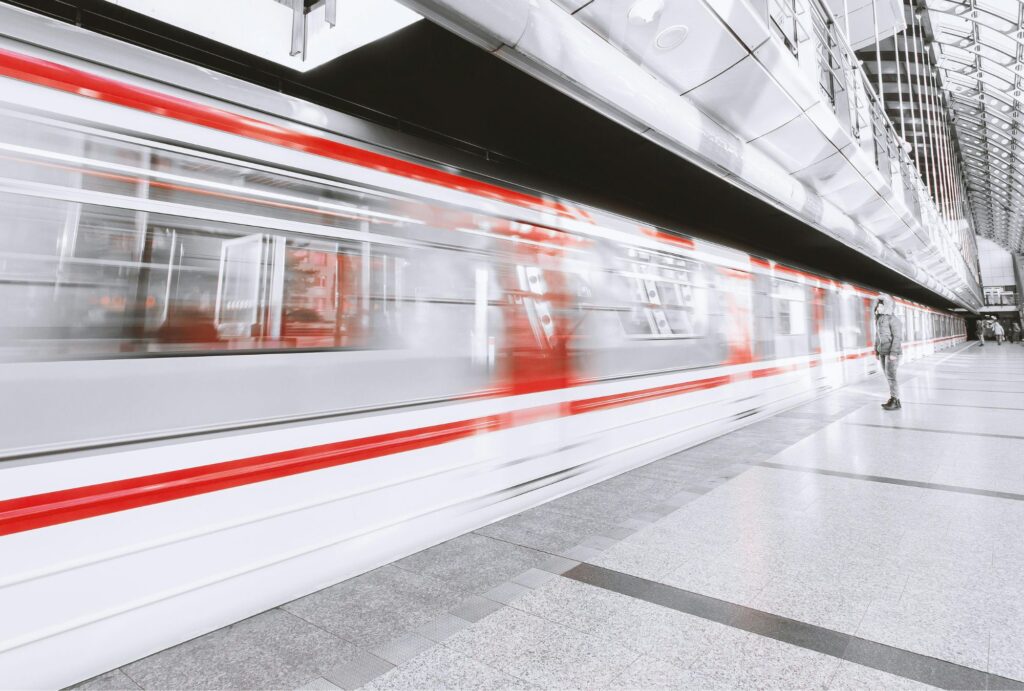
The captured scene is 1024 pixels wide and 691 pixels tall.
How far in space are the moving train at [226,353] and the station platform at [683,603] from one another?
0.84ft

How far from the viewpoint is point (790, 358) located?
7.86 meters

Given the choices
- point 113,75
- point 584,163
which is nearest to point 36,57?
point 113,75

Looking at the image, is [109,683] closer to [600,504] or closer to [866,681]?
[866,681]

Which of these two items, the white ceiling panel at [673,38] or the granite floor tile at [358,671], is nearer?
the granite floor tile at [358,671]

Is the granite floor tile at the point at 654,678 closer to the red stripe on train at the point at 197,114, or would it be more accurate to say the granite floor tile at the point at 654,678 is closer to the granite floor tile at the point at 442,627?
the granite floor tile at the point at 442,627

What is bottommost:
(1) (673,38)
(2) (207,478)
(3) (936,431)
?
(3) (936,431)

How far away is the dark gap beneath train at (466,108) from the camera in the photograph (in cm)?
316

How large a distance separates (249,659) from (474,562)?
1.15 meters

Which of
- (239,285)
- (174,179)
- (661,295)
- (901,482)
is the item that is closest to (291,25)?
(174,179)

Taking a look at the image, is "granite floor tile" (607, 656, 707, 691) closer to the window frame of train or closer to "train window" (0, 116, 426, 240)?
"train window" (0, 116, 426, 240)

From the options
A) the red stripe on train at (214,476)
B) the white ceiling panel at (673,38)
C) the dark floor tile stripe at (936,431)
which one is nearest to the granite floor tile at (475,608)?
the red stripe on train at (214,476)

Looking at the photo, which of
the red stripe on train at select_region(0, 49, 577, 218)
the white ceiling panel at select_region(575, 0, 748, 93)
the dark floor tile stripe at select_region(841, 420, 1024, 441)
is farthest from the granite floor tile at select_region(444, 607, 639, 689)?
the dark floor tile stripe at select_region(841, 420, 1024, 441)

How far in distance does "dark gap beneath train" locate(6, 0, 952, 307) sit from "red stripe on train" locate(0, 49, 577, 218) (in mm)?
138

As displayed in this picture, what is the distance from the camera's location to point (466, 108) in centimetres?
452
